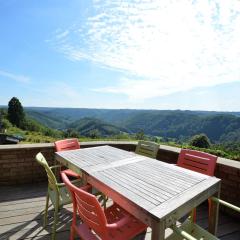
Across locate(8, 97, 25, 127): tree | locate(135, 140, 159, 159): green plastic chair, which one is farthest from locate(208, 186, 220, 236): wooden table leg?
locate(8, 97, 25, 127): tree

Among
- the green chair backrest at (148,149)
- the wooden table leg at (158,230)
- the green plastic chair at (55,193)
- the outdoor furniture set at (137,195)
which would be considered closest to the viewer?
the wooden table leg at (158,230)

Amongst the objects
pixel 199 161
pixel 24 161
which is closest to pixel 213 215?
pixel 199 161

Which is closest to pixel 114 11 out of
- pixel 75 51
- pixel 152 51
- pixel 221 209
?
pixel 152 51

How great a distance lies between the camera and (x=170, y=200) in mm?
1613

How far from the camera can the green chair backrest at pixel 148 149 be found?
11.0 ft

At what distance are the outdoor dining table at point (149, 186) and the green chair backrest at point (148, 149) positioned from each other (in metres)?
0.59

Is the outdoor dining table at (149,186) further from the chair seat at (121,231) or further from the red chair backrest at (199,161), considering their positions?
the red chair backrest at (199,161)

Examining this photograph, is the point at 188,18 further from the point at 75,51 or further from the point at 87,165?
the point at 75,51

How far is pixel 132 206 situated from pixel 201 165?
1.33 metres

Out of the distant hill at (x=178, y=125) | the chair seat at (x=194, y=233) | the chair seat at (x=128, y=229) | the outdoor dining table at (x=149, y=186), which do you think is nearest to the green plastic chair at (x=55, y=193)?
the outdoor dining table at (x=149, y=186)

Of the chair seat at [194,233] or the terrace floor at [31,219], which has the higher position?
the chair seat at [194,233]

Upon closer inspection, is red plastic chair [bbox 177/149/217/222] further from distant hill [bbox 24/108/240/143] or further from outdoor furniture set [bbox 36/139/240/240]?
distant hill [bbox 24/108/240/143]

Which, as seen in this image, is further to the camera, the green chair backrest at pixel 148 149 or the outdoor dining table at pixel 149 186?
the green chair backrest at pixel 148 149

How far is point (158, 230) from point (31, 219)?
2027 mm
